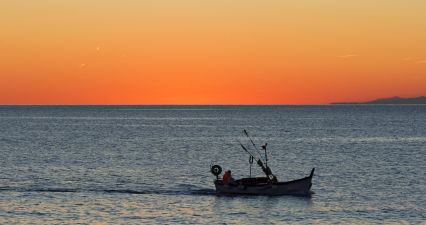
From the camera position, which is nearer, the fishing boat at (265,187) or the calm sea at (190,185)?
the calm sea at (190,185)

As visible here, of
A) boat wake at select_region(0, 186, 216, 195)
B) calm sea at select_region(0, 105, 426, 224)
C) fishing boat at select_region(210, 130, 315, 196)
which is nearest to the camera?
calm sea at select_region(0, 105, 426, 224)

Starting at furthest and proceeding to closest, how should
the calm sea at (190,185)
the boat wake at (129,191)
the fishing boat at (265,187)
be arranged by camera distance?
the boat wake at (129,191), the fishing boat at (265,187), the calm sea at (190,185)

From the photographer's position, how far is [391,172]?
7519 cm

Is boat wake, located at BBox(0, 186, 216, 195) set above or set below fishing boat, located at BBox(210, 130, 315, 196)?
below

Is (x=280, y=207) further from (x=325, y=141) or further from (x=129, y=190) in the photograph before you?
(x=325, y=141)

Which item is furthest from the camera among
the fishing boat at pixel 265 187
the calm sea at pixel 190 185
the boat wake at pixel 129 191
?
the boat wake at pixel 129 191

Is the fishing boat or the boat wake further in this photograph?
the boat wake

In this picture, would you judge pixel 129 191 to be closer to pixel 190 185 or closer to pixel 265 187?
pixel 190 185

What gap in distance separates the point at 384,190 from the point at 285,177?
13.4m

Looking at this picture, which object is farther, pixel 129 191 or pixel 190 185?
pixel 190 185

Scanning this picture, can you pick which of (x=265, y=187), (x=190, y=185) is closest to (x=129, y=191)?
(x=190, y=185)

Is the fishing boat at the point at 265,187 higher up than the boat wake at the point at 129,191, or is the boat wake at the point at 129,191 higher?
the fishing boat at the point at 265,187

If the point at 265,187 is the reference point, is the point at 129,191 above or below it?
below

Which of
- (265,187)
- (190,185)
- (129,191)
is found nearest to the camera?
(265,187)
